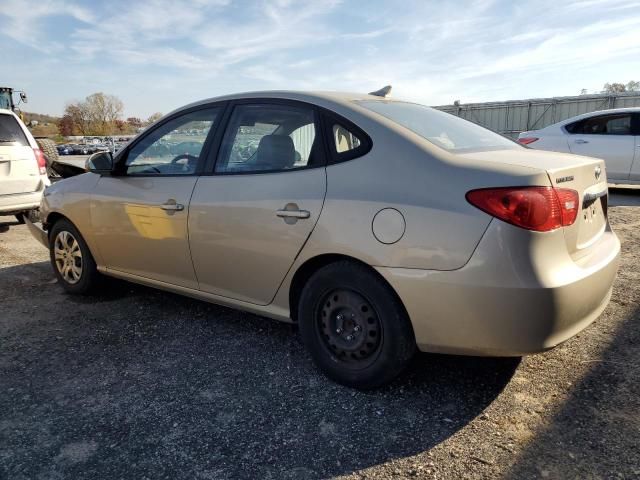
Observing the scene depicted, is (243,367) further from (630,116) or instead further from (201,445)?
(630,116)

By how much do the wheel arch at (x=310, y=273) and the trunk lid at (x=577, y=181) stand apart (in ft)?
2.44

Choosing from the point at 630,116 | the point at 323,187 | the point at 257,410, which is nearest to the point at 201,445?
the point at 257,410

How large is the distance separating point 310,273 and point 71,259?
254cm

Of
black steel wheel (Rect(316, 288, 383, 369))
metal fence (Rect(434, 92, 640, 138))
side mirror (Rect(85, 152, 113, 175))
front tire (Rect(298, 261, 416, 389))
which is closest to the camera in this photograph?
front tire (Rect(298, 261, 416, 389))

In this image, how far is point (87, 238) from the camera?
13.3 ft

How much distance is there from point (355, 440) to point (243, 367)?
97 centimetres

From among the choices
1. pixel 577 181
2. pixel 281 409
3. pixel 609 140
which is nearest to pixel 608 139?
pixel 609 140

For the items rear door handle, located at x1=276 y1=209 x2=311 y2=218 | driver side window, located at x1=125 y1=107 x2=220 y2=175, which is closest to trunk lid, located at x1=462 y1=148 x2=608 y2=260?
rear door handle, located at x1=276 y1=209 x2=311 y2=218

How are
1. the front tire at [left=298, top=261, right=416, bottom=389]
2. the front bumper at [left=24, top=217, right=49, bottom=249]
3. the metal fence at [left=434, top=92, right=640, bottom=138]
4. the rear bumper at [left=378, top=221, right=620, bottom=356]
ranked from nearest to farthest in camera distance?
the rear bumper at [left=378, top=221, right=620, bottom=356] → the front tire at [left=298, top=261, right=416, bottom=389] → the front bumper at [left=24, top=217, right=49, bottom=249] → the metal fence at [left=434, top=92, right=640, bottom=138]

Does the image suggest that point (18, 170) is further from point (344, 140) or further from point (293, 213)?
point (344, 140)

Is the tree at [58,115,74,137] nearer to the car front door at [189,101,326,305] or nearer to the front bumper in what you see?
the front bumper

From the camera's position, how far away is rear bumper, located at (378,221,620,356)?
84.8 inches

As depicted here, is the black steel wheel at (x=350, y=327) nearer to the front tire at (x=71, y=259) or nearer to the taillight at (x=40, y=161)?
the front tire at (x=71, y=259)

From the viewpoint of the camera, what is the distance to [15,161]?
6590 millimetres
